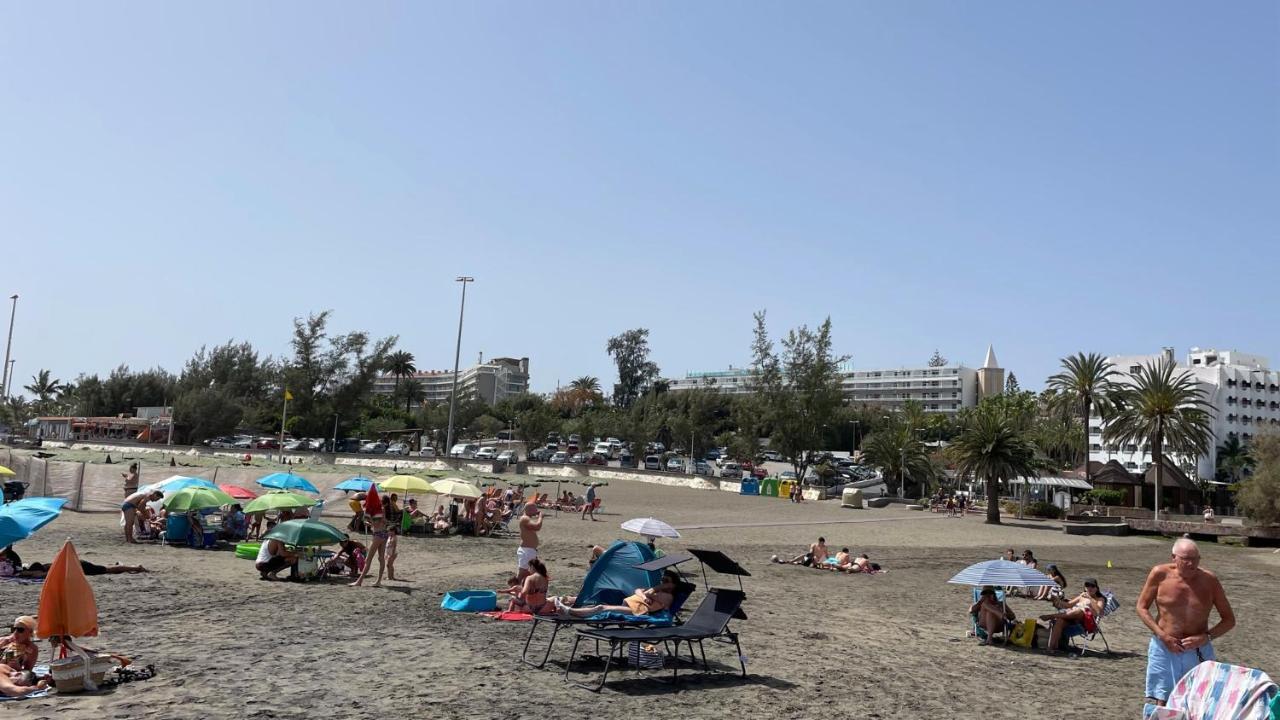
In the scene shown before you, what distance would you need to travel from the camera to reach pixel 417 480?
78.5ft

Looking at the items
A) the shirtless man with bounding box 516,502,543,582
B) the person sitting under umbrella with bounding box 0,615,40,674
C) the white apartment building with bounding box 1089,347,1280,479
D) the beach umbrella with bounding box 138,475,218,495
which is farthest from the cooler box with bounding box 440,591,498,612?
the white apartment building with bounding box 1089,347,1280,479

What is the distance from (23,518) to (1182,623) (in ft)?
44.2

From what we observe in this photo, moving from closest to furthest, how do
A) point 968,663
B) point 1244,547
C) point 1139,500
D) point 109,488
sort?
point 968,663 → point 109,488 → point 1244,547 → point 1139,500

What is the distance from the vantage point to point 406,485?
2336cm

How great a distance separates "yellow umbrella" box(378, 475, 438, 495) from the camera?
23.1m

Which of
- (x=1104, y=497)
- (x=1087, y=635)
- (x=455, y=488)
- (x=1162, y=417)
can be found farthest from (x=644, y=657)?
(x=1162, y=417)

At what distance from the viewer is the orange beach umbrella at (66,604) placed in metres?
7.77

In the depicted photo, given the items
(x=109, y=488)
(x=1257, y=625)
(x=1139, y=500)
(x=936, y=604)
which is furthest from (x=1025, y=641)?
(x=1139, y=500)

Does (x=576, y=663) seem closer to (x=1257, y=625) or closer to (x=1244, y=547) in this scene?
(x=1257, y=625)

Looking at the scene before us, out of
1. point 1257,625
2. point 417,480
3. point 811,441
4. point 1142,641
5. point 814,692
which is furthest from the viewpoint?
point 811,441

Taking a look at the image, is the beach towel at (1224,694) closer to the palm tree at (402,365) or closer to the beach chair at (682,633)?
the beach chair at (682,633)

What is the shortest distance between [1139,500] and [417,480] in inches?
1917

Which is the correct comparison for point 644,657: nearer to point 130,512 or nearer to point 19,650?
point 19,650

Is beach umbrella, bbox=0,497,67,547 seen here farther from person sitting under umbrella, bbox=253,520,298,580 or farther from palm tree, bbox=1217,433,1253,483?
palm tree, bbox=1217,433,1253,483
